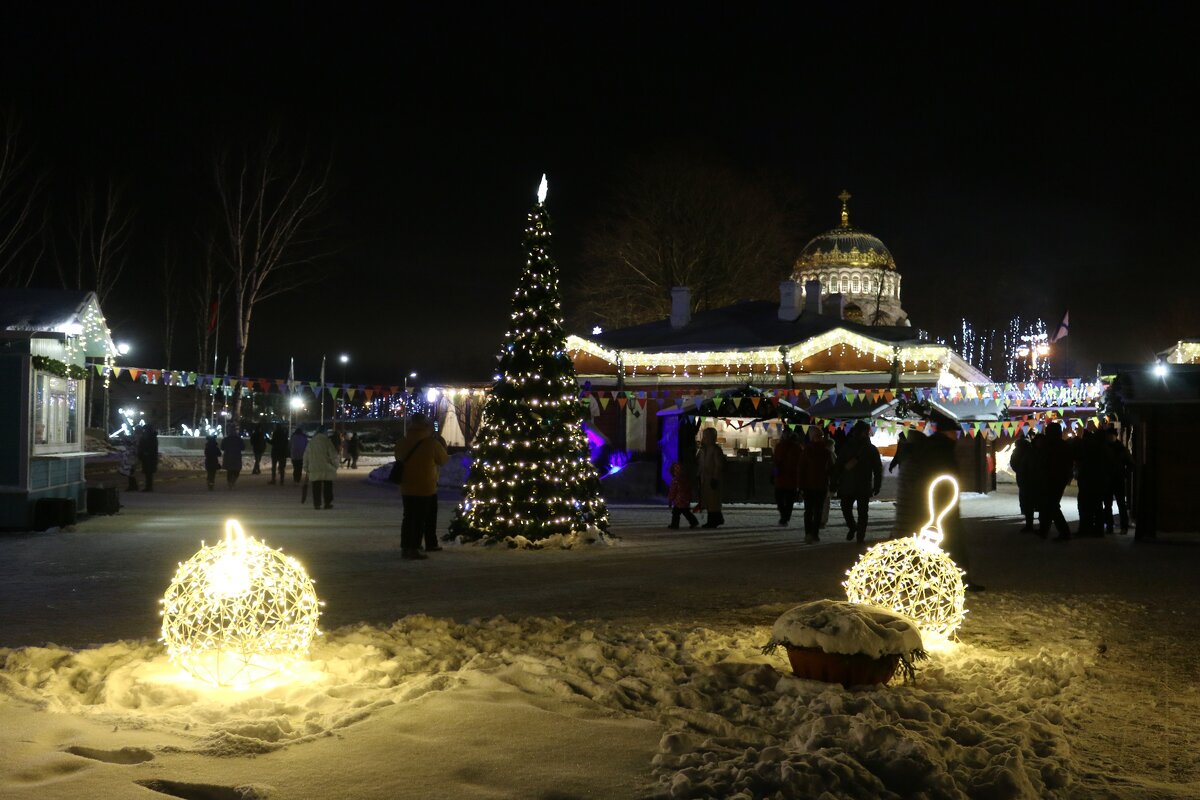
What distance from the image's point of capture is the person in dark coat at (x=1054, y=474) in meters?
16.6

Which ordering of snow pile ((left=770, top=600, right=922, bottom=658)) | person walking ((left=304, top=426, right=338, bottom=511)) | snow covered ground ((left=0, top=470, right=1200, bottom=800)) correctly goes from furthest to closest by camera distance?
person walking ((left=304, top=426, right=338, bottom=511)) → snow pile ((left=770, top=600, right=922, bottom=658)) → snow covered ground ((left=0, top=470, right=1200, bottom=800))

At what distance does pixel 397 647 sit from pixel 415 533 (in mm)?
6063

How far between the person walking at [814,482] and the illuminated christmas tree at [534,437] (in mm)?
2960

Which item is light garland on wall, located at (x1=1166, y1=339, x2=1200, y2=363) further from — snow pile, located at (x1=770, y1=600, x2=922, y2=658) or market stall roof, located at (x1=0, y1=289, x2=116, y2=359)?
snow pile, located at (x1=770, y1=600, x2=922, y2=658)

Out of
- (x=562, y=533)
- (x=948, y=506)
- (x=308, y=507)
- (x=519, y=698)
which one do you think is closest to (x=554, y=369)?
(x=562, y=533)

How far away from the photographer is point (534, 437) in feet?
48.7

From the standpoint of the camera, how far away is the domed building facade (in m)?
64.4

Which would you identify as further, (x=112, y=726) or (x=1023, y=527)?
(x=1023, y=527)

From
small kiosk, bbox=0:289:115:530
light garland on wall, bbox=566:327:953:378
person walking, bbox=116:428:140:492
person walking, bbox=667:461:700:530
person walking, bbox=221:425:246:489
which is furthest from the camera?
light garland on wall, bbox=566:327:953:378

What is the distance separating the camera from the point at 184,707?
18.5 ft

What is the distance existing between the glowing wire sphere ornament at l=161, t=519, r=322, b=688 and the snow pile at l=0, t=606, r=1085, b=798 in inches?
6.6

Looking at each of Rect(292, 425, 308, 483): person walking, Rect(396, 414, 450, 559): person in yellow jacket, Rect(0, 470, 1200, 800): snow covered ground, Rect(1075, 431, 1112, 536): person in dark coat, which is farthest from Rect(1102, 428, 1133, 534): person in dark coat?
Rect(292, 425, 308, 483): person walking

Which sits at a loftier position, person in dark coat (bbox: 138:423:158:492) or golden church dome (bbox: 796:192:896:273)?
golden church dome (bbox: 796:192:896:273)

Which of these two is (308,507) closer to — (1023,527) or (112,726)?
(1023,527)
